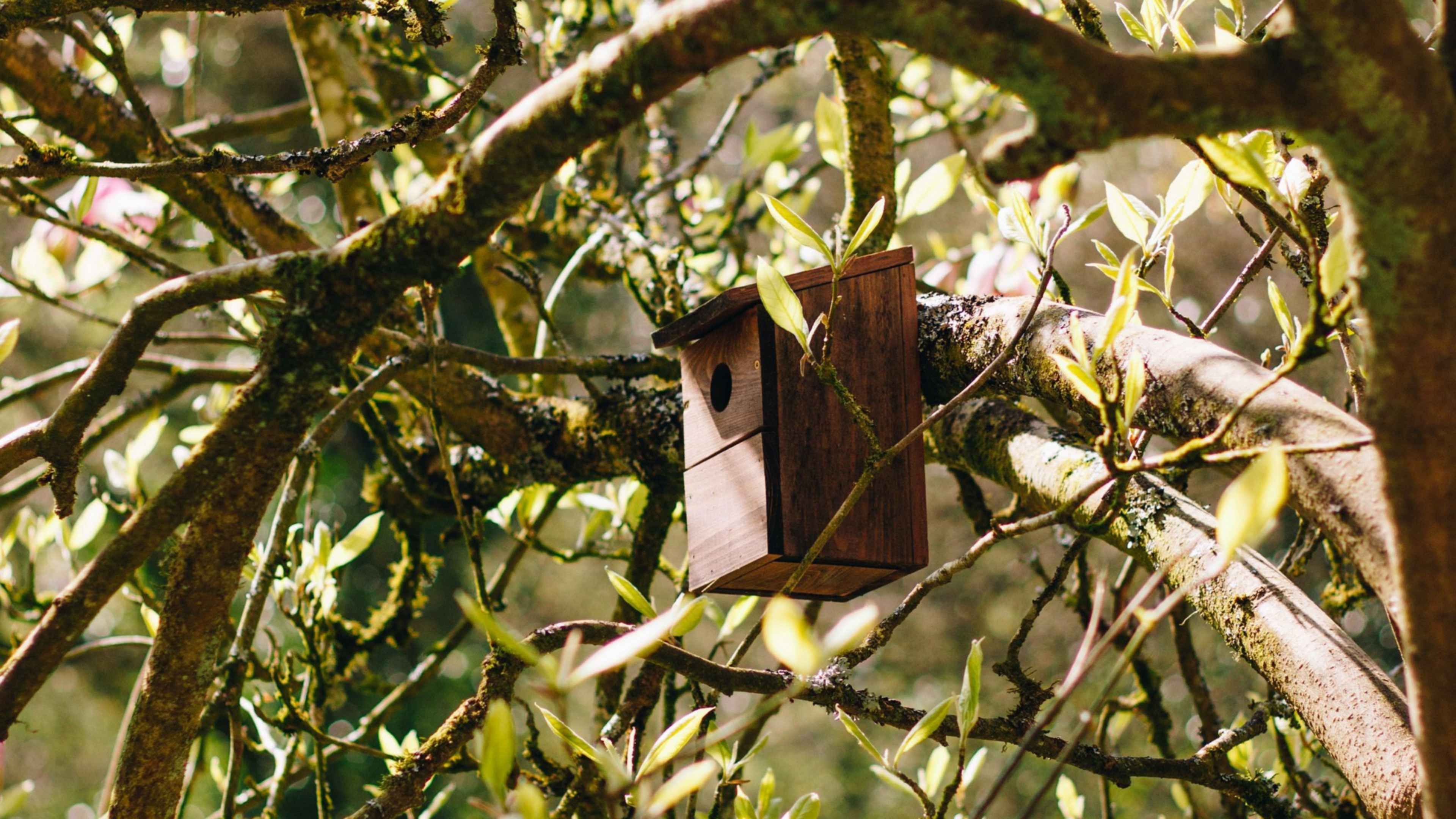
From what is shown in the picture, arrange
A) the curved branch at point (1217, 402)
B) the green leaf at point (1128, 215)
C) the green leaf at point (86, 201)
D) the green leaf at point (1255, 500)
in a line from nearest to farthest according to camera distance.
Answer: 1. the green leaf at point (1255, 500)
2. the curved branch at point (1217, 402)
3. the green leaf at point (1128, 215)
4. the green leaf at point (86, 201)

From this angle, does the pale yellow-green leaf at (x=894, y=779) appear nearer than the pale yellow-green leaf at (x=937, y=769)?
Yes

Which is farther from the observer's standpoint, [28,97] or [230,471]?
[28,97]

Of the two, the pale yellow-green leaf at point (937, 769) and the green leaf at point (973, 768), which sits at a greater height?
the green leaf at point (973, 768)

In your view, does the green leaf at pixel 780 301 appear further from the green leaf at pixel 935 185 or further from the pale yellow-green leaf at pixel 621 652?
the green leaf at pixel 935 185

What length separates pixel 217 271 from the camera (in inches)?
32.0

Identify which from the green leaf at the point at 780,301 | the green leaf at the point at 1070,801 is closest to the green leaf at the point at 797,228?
the green leaf at the point at 780,301

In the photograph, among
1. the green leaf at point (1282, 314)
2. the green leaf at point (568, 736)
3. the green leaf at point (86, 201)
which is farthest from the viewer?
the green leaf at point (86, 201)

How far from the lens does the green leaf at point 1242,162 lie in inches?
24.3

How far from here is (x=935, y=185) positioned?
5.30ft

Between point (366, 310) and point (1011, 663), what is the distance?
0.65 meters

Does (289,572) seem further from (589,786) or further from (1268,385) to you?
(1268,385)

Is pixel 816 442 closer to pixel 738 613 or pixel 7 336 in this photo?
pixel 738 613

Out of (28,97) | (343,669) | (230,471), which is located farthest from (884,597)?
(230,471)

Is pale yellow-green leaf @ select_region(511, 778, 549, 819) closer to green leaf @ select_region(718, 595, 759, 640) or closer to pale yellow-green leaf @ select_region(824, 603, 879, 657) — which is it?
pale yellow-green leaf @ select_region(824, 603, 879, 657)
